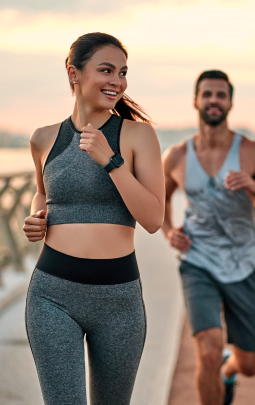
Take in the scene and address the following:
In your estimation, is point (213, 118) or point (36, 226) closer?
point (36, 226)

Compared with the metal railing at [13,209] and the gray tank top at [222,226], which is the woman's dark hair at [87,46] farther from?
the metal railing at [13,209]

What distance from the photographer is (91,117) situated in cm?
219

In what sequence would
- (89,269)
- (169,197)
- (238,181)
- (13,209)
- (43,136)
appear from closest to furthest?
(89,269) < (43,136) < (238,181) < (169,197) < (13,209)

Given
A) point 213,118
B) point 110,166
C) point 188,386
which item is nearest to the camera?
point 110,166

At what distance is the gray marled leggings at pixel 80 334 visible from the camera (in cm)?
200

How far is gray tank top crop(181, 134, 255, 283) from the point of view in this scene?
3.36 meters

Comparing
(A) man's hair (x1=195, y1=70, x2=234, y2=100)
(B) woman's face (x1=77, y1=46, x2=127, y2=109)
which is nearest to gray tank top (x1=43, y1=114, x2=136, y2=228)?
(B) woman's face (x1=77, y1=46, x2=127, y2=109)

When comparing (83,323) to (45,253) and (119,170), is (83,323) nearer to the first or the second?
(45,253)

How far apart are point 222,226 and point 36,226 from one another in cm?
155

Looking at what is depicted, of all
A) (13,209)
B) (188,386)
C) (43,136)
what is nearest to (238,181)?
(43,136)

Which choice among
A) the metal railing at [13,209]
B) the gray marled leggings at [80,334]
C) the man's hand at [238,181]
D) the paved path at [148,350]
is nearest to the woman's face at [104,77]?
the gray marled leggings at [80,334]

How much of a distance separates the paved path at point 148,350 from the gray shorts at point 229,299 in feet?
2.46

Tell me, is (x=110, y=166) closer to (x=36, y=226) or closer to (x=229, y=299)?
(x=36, y=226)

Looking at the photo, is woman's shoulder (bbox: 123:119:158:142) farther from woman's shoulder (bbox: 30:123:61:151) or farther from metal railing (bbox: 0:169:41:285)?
metal railing (bbox: 0:169:41:285)
